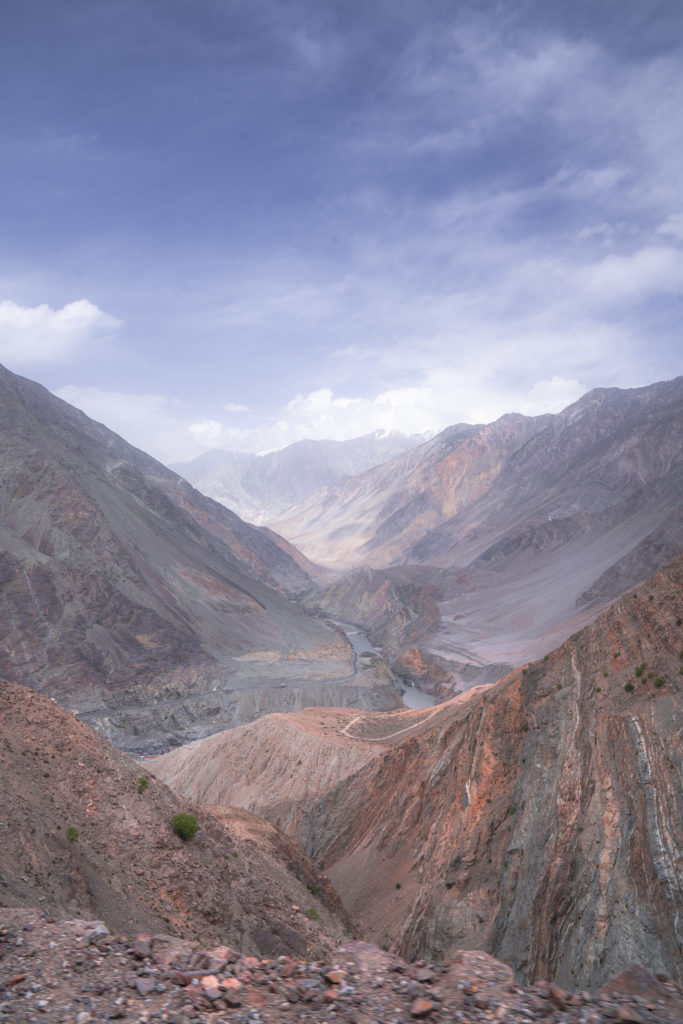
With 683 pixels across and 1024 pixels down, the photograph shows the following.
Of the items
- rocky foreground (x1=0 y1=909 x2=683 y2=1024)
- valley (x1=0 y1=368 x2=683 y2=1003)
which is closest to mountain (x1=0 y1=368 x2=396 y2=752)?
valley (x1=0 y1=368 x2=683 y2=1003)

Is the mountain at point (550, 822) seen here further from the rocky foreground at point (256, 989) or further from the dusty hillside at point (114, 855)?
the rocky foreground at point (256, 989)

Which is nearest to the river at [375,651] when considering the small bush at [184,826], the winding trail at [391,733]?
the winding trail at [391,733]

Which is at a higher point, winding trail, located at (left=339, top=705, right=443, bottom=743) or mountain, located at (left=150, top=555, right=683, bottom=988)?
mountain, located at (left=150, top=555, right=683, bottom=988)

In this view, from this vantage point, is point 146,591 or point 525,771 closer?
point 525,771

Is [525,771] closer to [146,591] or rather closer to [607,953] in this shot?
[607,953]

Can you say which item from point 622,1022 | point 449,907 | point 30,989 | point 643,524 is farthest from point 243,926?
point 643,524

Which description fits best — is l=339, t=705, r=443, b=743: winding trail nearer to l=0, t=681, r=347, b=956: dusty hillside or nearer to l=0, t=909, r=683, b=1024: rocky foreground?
l=0, t=681, r=347, b=956: dusty hillside

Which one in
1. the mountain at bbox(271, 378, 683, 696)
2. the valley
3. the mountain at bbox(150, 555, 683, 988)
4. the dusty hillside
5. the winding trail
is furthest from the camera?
the mountain at bbox(271, 378, 683, 696)
